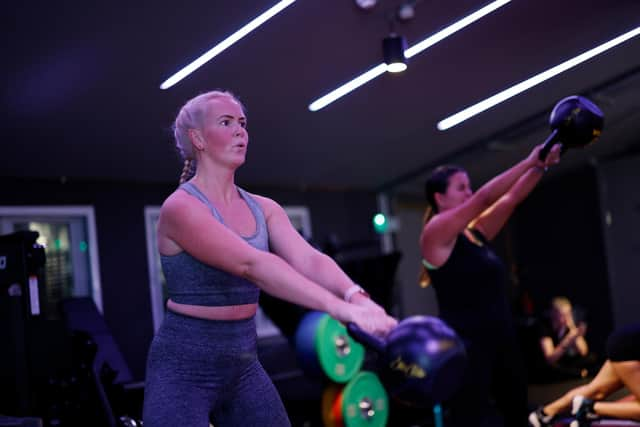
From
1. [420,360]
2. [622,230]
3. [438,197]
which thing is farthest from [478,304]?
[622,230]

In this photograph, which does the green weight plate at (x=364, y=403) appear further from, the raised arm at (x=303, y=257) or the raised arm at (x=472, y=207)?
the raised arm at (x=303, y=257)

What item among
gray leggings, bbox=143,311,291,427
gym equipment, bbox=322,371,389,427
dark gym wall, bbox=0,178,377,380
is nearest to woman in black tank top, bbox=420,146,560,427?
gray leggings, bbox=143,311,291,427

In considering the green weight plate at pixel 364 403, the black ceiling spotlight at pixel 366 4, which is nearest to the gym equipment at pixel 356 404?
the green weight plate at pixel 364 403

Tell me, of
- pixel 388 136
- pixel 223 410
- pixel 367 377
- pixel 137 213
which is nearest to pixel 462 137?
pixel 388 136

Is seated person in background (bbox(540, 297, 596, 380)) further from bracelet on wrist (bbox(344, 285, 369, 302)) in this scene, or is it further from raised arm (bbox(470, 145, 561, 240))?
bracelet on wrist (bbox(344, 285, 369, 302))

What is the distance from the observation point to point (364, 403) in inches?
208

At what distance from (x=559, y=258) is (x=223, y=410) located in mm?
8068

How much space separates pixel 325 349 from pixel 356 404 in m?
0.52

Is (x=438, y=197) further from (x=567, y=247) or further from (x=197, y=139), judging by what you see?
(x=567, y=247)

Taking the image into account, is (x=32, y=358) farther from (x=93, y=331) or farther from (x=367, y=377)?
(x=367, y=377)

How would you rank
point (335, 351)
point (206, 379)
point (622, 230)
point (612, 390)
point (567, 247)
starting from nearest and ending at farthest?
point (206, 379) → point (612, 390) → point (335, 351) → point (622, 230) → point (567, 247)

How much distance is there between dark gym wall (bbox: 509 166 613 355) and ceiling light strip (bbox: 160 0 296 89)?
552 centimetres

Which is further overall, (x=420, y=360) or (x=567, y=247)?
(x=567, y=247)

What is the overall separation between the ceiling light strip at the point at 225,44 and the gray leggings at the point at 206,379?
2.44m
